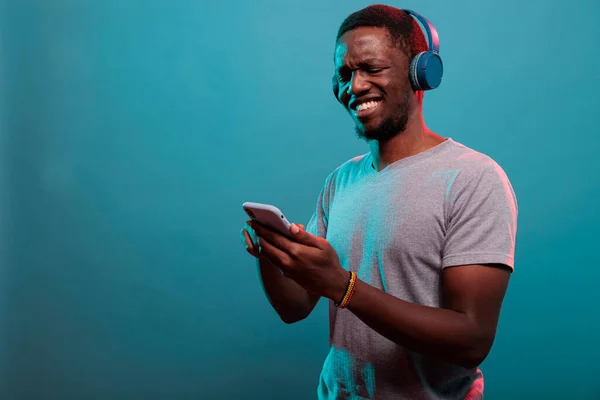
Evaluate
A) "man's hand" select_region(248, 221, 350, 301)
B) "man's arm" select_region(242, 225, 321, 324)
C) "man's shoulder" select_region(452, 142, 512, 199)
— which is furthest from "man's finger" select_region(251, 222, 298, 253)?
"man's shoulder" select_region(452, 142, 512, 199)

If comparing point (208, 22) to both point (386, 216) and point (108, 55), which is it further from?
point (386, 216)

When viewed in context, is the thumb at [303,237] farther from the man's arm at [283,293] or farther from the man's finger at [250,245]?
the man's arm at [283,293]

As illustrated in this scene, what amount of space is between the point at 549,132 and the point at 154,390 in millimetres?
1931

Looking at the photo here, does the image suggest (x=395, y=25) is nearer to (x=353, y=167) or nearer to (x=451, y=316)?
(x=353, y=167)

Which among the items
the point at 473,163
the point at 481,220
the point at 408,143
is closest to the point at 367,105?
the point at 408,143

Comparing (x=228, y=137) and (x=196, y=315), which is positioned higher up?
(x=228, y=137)

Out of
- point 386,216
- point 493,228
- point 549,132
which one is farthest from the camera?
point 549,132

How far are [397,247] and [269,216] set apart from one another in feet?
1.09

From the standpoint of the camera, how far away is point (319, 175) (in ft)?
7.56

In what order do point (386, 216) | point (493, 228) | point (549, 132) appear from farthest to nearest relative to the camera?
point (549, 132) < point (386, 216) < point (493, 228)

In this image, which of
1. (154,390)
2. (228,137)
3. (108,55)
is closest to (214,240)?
(228,137)

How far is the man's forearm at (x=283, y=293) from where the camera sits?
1.25m

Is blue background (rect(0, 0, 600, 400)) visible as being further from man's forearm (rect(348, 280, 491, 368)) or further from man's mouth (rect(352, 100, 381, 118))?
man's forearm (rect(348, 280, 491, 368))

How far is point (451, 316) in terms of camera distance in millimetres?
981
